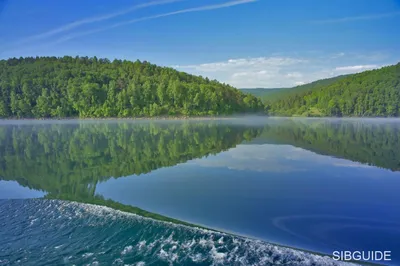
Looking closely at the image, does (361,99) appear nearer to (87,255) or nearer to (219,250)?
(219,250)

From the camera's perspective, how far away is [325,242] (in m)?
4.84

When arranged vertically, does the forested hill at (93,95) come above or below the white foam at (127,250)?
above

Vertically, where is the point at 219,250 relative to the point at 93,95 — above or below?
below

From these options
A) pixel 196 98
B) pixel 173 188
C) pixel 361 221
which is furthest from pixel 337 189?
pixel 196 98

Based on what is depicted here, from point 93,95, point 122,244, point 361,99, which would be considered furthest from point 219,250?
point 361,99

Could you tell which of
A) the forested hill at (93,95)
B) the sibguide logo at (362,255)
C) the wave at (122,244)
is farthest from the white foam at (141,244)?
the forested hill at (93,95)

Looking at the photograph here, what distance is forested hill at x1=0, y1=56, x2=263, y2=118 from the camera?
7419 cm

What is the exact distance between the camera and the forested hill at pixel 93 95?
243ft

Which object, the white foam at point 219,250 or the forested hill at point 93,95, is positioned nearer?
the white foam at point 219,250

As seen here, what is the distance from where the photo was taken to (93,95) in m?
76.6

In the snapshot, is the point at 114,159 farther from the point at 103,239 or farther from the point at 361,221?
the point at 361,221

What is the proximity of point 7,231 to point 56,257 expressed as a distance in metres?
1.43

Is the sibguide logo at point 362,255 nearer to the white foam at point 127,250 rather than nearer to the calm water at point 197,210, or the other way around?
the calm water at point 197,210

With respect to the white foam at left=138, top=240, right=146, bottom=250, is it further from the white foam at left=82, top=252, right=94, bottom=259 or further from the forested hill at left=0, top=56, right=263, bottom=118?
the forested hill at left=0, top=56, right=263, bottom=118
